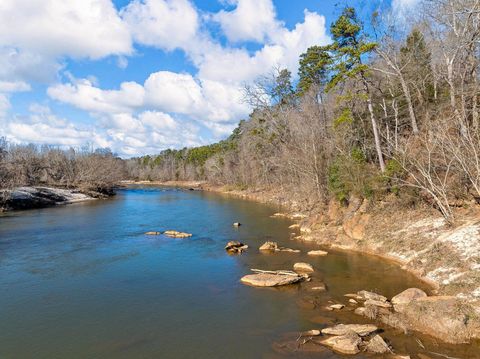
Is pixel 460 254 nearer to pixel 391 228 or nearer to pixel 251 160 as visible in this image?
pixel 391 228

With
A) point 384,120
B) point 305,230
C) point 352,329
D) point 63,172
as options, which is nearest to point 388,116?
point 384,120

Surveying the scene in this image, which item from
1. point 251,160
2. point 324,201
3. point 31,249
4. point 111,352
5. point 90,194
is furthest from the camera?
point 251,160

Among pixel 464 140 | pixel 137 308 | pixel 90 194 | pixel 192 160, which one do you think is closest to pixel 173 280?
pixel 137 308

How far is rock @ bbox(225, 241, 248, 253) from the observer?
25.8m

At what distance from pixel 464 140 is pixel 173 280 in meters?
17.9

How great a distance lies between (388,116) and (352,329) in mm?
23620

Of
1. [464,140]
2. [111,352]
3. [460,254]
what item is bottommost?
[111,352]

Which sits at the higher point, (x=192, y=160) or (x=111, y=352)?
(x=192, y=160)

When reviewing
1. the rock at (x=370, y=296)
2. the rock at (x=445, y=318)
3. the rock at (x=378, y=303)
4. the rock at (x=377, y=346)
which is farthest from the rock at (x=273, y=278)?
the rock at (x=377, y=346)

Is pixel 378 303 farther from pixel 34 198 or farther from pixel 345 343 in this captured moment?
pixel 34 198

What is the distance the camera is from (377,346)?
1205 centimetres

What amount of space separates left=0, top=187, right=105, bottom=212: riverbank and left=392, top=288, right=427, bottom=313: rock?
48676mm

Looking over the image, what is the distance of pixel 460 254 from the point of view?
17.6 meters

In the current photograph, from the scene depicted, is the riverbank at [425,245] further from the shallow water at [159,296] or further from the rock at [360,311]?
the rock at [360,311]
